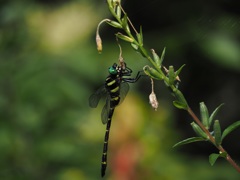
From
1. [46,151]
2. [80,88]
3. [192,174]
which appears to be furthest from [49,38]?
[192,174]

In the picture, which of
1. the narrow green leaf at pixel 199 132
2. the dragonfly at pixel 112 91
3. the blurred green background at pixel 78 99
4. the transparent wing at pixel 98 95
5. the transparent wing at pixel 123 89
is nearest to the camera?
the narrow green leaf at pixel 199 132

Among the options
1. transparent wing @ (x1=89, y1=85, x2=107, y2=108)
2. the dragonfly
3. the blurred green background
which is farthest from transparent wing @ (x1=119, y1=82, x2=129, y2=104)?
the blurred green background

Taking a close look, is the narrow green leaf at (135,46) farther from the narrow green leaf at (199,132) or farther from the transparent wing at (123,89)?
the transparent wing at (123,89)

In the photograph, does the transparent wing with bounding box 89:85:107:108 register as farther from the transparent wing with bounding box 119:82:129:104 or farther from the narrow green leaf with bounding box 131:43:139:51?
the narrow green leaf with bounding box 131:43:139:51

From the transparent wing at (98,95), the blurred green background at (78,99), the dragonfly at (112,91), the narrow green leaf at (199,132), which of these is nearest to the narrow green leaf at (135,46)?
the narrow green leaf at (199,132)

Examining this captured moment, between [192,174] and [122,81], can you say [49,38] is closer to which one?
[192,174]

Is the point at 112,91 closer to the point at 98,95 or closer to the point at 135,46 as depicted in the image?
the point at 98,95
